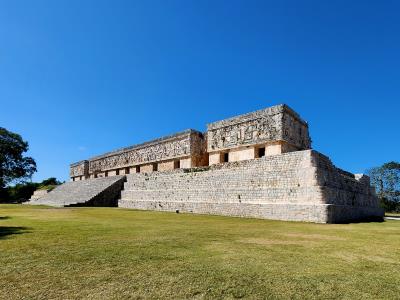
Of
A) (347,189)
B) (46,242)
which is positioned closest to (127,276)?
(46,242)

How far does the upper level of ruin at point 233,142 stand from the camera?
1728 centimetres

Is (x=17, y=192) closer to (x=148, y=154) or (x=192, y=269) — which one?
(x=148, y=154)

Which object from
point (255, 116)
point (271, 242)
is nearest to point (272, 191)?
point (255, 116)

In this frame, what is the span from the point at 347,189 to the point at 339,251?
10067mm

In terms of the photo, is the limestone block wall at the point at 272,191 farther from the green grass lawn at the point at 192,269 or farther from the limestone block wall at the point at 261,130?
the green grass lawn at the point at 192,269

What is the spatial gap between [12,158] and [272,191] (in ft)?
111

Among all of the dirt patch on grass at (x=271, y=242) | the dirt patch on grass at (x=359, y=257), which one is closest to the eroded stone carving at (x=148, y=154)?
the dirt patch on grass at (x=271, y=242)

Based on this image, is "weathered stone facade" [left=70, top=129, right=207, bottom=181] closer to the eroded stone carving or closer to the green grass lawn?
the eroded stone carving

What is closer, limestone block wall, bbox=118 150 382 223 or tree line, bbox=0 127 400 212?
limestone block wall, bbox=118 150 382 223

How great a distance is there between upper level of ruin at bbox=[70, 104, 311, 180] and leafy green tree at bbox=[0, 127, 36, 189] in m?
16.8

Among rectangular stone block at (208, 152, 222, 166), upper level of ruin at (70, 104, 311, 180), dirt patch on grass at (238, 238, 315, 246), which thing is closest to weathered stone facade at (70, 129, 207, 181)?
upper level of ruin at (70, 104, 311, 180)

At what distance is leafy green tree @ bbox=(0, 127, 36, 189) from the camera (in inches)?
1337

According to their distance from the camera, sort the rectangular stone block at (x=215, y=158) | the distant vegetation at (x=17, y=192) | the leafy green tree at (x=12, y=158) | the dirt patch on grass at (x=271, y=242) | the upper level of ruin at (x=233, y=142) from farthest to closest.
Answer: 1. the distant vegetation at (x=17, y=192)
2. the leafy green tree at (x=12, y=158)
3. the rectangular stone block at (x=215, y=158)
4. the upper level of ruin at (x=233, y=142)
5. the dirt patch on grass at (x=271, y=242)

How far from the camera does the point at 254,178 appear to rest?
14125mm
